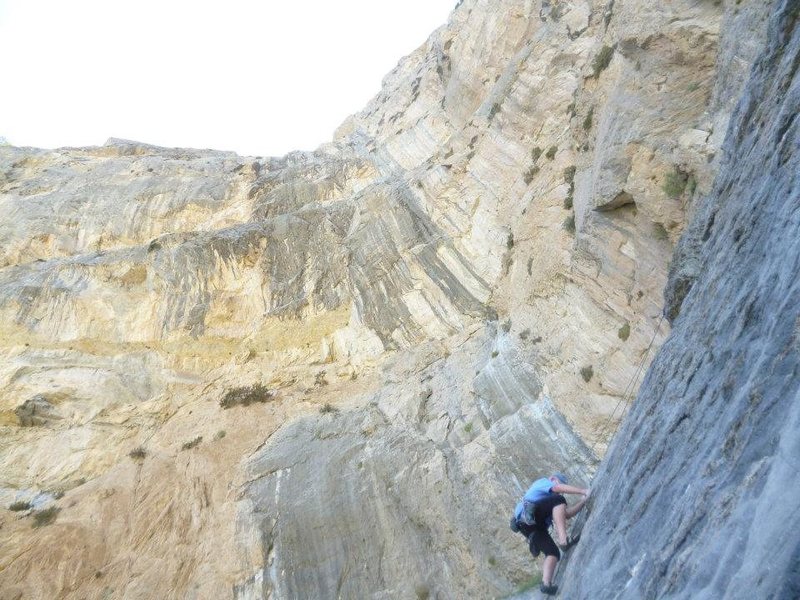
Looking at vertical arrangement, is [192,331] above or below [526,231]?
above

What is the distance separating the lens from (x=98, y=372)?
25.4m

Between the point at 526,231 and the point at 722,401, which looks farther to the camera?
the point at 526,231

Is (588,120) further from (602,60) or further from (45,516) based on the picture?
(45,516)

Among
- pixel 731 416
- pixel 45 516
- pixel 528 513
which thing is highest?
pixel 45 516

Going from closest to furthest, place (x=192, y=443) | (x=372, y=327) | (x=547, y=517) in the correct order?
1. (x=547, y=517)
2. (x=192, y=443)
3. (x=372, y=327)

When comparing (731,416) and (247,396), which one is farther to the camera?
(247,396)

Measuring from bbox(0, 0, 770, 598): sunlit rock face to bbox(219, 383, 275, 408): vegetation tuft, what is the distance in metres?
0.19

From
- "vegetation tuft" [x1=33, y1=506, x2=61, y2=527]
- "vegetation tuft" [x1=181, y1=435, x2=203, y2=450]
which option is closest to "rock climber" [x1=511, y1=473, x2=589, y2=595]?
"vegetation tuft" [x1=181, y1=435, x2=203, y2=450]

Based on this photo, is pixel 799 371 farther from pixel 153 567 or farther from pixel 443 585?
pixel 153 567

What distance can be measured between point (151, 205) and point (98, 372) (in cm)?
1458

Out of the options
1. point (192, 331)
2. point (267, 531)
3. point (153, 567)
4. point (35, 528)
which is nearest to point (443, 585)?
point (267, 531)

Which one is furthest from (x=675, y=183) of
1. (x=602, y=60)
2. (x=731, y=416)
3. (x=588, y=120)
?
(x=731, y=416)

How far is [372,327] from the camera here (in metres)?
24.9

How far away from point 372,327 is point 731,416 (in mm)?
20935
